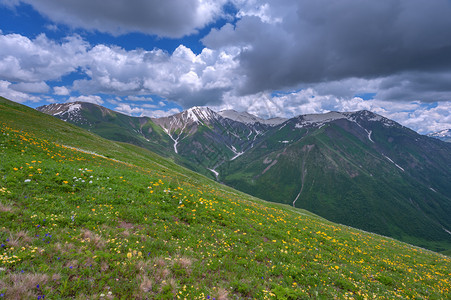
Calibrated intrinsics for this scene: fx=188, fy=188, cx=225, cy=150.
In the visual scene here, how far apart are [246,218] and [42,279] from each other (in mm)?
14812

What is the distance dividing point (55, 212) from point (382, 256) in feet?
93.4

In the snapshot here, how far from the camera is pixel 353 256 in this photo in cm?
1720

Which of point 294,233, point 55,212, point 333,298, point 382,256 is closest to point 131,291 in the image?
point 55,212

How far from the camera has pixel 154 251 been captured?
991cm

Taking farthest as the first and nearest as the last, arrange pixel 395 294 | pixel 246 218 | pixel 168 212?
pixel 246 218 < pixel 168 212 < pixel 395 294

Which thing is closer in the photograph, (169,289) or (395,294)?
(169,289)

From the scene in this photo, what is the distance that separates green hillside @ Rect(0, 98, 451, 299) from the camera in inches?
284

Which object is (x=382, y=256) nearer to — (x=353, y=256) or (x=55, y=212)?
(x=353, y=256)

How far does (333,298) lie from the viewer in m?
10.0

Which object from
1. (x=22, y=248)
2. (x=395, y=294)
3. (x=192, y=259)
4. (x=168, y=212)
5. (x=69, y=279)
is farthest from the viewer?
(x=168, y=212)

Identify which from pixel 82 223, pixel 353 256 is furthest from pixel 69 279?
pixel 353 256

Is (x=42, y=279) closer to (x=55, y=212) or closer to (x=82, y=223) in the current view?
(x=82, y=223)

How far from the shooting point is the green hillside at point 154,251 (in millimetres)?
7211

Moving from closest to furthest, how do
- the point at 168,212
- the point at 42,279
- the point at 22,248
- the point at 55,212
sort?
the point at 42,279, the point at 22,248, the point at 55,212, the point at 168,212
